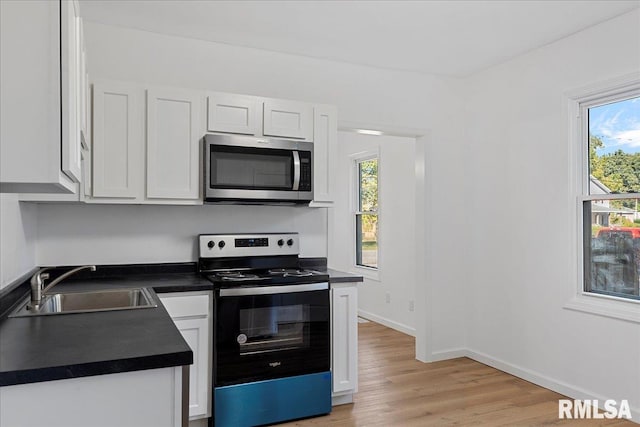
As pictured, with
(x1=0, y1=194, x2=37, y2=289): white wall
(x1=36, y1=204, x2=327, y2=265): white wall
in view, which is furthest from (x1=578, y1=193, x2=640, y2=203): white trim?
(x1=0, y1=194, x2=37, y2=289): white wall

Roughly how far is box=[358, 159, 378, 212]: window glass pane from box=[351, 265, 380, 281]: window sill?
0.75 metres

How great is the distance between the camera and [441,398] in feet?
10.9

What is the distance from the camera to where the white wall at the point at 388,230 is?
5152 mm

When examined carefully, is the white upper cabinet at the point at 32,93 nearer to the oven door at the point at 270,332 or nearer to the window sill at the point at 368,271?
the oven door at the point at 270,332

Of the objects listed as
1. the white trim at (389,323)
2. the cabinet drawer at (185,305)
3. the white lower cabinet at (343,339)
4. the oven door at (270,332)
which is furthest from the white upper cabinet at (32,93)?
the white trim at (389,323)

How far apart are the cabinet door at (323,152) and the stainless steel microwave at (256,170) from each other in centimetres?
10

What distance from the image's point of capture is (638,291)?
3.02m

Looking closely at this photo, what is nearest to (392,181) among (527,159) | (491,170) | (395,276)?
(395,276)

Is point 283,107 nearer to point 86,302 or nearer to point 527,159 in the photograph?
point 86,302

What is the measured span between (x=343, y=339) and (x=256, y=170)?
1.25 metres

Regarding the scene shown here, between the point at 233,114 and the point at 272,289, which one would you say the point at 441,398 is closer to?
the point at 272,289

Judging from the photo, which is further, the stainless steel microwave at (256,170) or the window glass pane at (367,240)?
the window glass pane at (367,240)

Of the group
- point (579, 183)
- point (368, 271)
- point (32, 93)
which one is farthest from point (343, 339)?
point (368, 271)

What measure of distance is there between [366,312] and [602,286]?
3.12 metres
